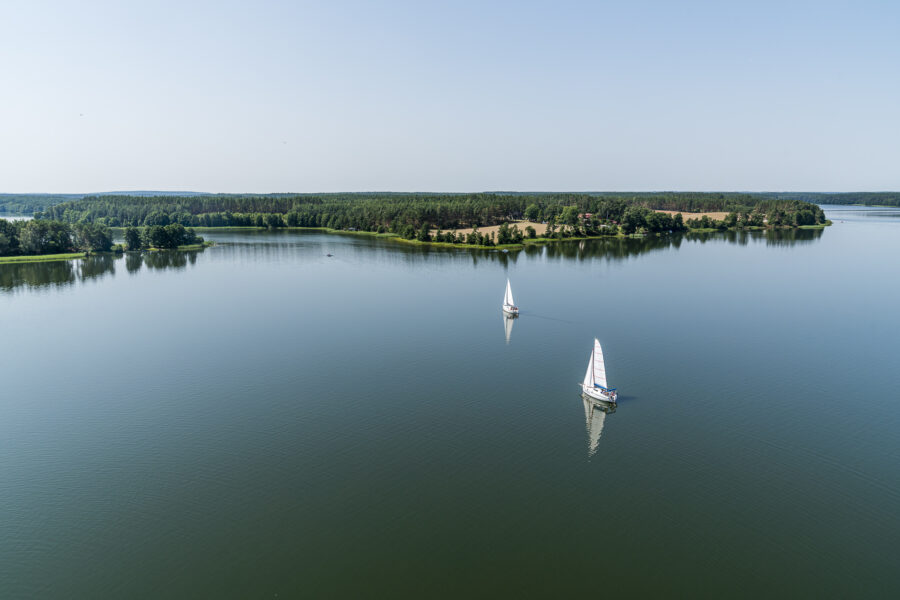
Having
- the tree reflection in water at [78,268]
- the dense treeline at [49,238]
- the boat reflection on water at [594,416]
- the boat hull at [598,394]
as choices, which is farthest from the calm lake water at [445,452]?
the dense treeline at [49,238]

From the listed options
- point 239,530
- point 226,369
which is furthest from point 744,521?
point 226,369

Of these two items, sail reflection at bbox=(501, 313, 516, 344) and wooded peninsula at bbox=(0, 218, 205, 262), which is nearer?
sail reflection at bbox=(501, 313, 516, 344)

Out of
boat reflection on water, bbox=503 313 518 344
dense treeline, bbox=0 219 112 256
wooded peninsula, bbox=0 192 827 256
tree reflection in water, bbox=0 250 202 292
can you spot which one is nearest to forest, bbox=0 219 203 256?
dense treeline, bbox=0 219 112 256

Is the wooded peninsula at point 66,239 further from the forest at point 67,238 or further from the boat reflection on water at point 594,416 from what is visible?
the boat reflection on water at point 594,416

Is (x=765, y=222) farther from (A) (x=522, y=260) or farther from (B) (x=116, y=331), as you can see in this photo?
(B) (x=116, y=331)

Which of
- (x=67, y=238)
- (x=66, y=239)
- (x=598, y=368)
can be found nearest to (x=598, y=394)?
(x=598, y=368)

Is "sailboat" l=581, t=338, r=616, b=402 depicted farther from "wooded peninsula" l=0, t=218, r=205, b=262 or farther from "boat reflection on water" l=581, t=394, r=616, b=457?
"wooded peninsula" l=0, t=218, r=205, b=262
